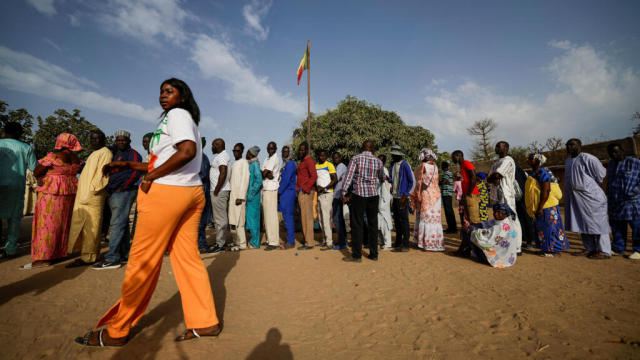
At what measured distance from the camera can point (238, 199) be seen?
5594mm

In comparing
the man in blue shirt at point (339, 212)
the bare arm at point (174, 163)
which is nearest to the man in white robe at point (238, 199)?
the man in blue shirt at point (339, 212)

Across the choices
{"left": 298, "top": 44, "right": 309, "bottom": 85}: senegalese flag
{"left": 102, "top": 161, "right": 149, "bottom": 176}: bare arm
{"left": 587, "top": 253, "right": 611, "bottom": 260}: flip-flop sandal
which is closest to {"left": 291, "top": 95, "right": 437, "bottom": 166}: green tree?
{"left": 298, "top": 44, "right": 309, "bottom": 85}: senegalese flag

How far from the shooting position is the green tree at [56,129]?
1709 centimetres

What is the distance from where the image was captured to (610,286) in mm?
3289

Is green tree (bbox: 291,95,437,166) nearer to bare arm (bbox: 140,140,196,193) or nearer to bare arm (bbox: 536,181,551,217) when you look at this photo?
bare arm (bbox: 536,181,551,217)

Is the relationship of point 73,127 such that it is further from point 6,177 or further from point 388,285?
point 388,285

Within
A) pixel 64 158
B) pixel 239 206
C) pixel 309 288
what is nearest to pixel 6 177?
pixel 64 158

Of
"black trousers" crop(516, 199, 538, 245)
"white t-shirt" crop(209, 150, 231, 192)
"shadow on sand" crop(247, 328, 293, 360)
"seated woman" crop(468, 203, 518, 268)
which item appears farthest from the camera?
"black trousers" crop(516, 199, 538, 245)

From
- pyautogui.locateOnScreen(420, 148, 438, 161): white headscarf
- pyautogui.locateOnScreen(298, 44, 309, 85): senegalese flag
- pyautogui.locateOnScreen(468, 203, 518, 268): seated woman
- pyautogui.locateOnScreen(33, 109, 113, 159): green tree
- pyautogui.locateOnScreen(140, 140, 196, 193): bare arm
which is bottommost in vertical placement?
pyautogui.locateOnScreen(468, 203, 518, 268): seated woman

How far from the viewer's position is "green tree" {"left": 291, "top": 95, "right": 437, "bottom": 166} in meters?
18.9

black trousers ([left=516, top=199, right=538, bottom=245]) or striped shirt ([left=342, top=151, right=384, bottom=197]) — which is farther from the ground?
striped shirt ([left=342, top=151, right=384, bottom=197])

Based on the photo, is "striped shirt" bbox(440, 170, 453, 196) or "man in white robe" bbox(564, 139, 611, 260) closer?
"man in white robe" bbox(564, 139, 611, 260)

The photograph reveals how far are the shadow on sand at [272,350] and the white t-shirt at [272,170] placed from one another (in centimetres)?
385

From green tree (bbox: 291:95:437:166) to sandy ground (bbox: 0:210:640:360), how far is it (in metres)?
14.8
